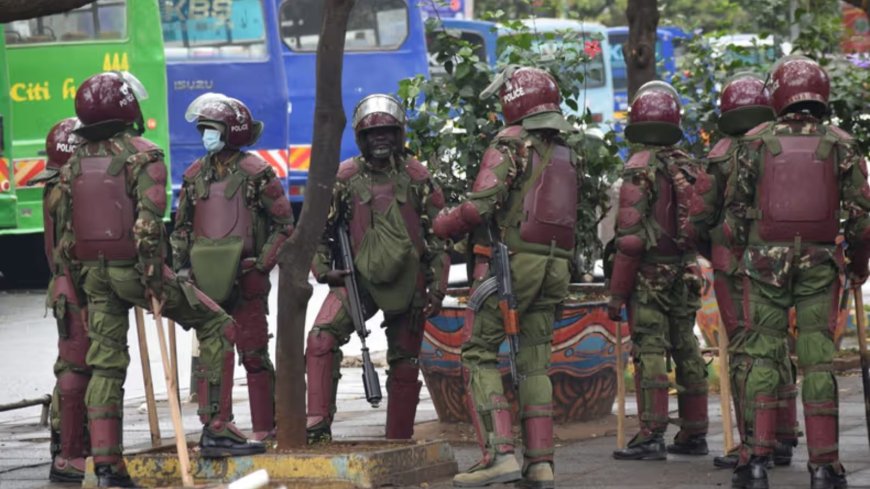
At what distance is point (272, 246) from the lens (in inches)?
376

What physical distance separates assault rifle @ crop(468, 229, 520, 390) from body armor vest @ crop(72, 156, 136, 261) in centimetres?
156

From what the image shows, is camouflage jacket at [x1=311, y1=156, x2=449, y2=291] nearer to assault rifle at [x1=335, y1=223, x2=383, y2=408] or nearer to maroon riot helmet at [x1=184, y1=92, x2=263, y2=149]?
assault rifle at [x1=335, y1=223, x2=383, y2=408]

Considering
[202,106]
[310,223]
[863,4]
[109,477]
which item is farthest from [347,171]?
[863,4]

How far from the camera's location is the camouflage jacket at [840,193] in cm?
788

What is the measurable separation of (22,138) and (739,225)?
12.4 m

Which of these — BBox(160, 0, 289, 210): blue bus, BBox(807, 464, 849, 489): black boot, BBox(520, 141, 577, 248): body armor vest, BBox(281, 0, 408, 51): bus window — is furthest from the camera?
BBox(281, 0, 408, 51): bus window

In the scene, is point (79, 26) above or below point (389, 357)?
above

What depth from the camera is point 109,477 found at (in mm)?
8234

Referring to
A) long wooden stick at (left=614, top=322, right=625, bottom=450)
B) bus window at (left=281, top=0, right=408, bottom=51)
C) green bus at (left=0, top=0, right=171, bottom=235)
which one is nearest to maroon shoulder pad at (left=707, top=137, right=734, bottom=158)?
long wooden stick at (left=614, top=322, right=625, bottom=450)

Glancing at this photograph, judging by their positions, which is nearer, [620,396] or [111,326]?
[111,326]

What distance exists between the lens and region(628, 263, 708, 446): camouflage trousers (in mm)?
9109

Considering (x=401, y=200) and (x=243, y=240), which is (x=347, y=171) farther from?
(x=243, y=240)

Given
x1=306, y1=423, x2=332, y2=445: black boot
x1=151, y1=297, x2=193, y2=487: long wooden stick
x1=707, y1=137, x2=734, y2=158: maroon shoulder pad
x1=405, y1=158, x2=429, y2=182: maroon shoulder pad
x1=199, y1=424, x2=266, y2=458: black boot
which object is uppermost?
x1=707, y1=137, x2=734, y2=158: maroon shoulder pad

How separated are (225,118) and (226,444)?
75.8 inches
